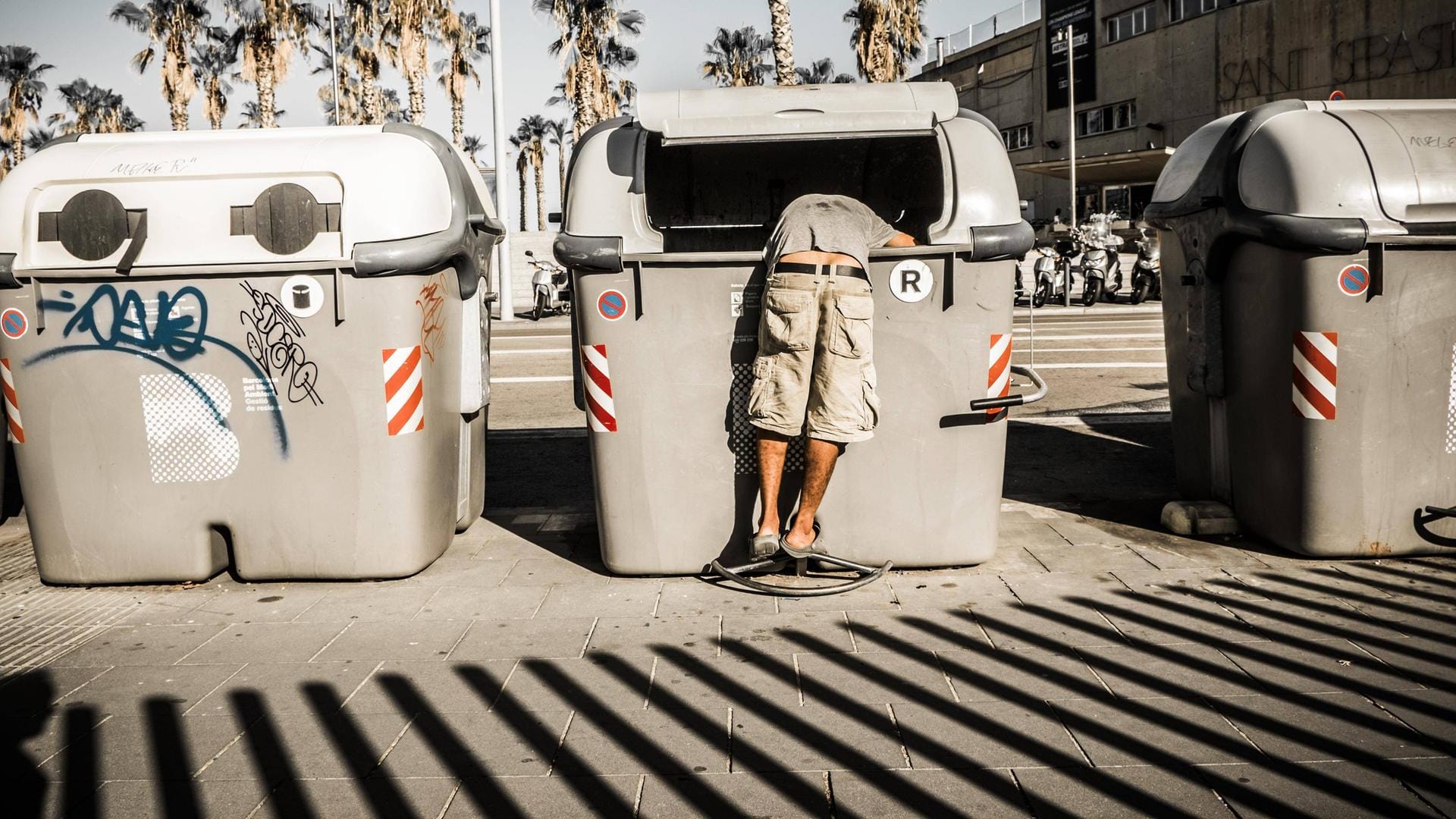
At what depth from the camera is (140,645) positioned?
13.0 ft

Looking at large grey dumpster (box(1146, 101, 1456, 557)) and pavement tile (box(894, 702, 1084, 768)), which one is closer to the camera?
pavement tile (box(894, 702, 1084, 768))

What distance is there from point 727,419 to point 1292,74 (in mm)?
37098

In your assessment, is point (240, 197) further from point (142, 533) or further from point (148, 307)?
point (142, 533)

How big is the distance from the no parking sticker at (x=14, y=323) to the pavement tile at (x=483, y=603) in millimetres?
1913

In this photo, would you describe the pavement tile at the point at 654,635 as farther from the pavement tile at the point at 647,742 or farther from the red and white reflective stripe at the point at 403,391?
the red and white reflective stripe at the point at 403,391

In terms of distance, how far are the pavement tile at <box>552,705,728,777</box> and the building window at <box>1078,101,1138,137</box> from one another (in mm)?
42570

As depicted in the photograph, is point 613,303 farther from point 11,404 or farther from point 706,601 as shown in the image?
point 11,404

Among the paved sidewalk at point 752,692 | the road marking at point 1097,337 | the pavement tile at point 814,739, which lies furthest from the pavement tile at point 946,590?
the road marking at point 1097,337

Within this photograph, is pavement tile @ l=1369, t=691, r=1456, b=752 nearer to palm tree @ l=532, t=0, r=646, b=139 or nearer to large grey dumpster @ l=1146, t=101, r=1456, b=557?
large grey dumpster @ l=1146, t=101, r=1456, b=557

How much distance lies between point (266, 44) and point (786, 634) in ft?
85.7

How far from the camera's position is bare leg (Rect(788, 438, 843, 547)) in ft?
14.2

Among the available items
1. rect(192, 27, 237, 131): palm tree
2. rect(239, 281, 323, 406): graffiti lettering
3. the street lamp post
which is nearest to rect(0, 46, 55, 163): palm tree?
rect(192, 27, 237, 131): palm tree

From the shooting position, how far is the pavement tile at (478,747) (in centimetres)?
292

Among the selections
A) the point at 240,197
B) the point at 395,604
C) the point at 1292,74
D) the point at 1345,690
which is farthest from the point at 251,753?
the point at 1292,74
